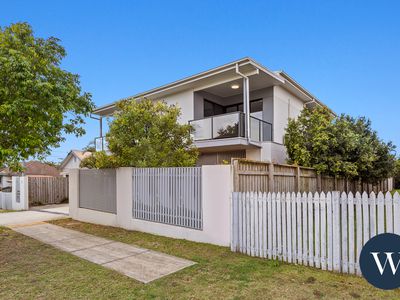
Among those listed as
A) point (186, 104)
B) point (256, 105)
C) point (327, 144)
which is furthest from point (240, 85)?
point (327, 144)

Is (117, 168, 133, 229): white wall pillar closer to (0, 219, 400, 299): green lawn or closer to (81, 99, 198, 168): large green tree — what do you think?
(81, 99, 198, 168): large green tree

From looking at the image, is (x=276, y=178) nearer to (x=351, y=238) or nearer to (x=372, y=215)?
(x=351, y=238)

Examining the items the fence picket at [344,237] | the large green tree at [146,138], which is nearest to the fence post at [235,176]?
the fence picket at [344,237]

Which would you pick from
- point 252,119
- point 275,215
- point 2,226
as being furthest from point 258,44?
point 2,226

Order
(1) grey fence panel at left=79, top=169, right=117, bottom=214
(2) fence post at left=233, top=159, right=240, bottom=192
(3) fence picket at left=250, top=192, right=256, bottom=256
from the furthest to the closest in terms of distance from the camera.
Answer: (1) grey fence panel at left=79, top=169, right=117, bottom=214 → (2) fence post at left=233, top=159, right=240, bottom=192 → (3) fence picket at left=250, top=192, right=256, bottom=256

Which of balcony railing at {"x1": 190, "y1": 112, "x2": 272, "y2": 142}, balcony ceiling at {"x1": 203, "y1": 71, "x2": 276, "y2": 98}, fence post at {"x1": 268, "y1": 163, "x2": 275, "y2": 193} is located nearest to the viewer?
fence post at {"x1": 268, "y1": 163, "x2": 275, "y2": 193}

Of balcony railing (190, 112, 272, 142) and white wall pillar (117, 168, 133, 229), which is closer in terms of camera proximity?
white wall pillar (117, 168, 133, 229)

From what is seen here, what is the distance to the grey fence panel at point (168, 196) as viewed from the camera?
7.61 m

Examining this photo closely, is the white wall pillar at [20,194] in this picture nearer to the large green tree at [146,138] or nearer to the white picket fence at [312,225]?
the large green tree at [146,138]

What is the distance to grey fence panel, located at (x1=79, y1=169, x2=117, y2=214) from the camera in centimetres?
1034

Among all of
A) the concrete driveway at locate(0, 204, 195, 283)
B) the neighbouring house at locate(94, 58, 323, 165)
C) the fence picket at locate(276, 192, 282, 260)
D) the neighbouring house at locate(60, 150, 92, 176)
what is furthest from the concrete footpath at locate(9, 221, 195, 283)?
the neighbouring house at locate(60, 150, 92, 176)

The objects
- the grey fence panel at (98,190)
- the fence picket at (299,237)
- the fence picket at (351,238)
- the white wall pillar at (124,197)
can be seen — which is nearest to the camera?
the fence picket at (351,238)

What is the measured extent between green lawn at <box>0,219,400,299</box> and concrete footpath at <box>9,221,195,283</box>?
26cm

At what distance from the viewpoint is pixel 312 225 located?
5.34 metres
